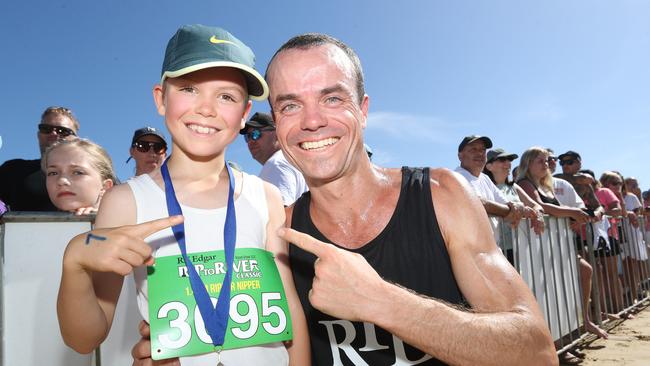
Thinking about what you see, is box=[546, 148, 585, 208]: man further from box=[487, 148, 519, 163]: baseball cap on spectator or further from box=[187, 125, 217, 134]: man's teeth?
box=[187, 125, 217, 134]: man's teeth

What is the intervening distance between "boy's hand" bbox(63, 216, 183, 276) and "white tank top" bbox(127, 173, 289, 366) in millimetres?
227

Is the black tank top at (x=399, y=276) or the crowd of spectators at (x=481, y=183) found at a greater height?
the crowd of spectators at (x=481, y=183)

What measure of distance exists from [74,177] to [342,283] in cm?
245

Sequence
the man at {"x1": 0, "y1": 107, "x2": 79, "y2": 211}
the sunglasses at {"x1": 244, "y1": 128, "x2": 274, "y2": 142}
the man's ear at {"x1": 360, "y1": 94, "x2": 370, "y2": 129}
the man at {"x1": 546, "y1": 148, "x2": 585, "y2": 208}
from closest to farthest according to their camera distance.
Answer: the man's ear at {"x1": 360, "y1": 94, "x2": 370, "y2": 129} → the man at {"x1": 0, "y1": 107, "x2": 79, "y2": 211} → the sunglasses at {"x1": 244, "y1": 128, "x2": 274, "y2": 142} → the man at {"x1": 546, "y1": 148, "x2": 585, "y2": 208}

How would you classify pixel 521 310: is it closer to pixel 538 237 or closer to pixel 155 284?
pixel 155 284

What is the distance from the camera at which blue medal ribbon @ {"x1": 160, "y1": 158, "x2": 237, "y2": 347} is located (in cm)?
170

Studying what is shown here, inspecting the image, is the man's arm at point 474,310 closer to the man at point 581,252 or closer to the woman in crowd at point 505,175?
the woman in crowd at point 505,175

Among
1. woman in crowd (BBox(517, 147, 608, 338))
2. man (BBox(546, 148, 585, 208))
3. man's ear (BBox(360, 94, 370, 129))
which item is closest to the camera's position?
man's ear (BBox(360, 94, 370, 129))

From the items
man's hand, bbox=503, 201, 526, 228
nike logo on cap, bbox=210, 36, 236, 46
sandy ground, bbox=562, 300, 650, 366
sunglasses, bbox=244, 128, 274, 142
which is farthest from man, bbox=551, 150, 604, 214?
nike logo on cap, bbox=210, 36, 236, 46

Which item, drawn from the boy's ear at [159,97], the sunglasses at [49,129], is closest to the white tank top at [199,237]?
the boy's ear at [159,97]

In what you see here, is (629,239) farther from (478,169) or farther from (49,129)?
(49,129)

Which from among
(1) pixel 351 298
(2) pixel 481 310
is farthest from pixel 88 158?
(2) pixel 481 310

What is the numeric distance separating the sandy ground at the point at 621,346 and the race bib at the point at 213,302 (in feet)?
17.2

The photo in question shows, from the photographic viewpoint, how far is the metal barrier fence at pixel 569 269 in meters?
5.14
